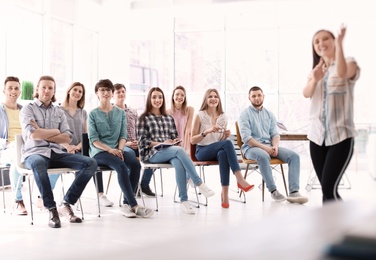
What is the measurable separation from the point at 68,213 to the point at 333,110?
235 centimetres

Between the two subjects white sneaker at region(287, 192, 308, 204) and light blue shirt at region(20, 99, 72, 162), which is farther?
white sneaker at region(287, 192, 308, 204)

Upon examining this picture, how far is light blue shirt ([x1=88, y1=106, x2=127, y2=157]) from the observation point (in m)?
4.48

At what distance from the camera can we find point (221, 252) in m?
0.46

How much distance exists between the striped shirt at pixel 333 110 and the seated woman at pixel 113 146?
204cm

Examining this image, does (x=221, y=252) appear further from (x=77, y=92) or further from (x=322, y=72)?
(x=77, y=92)

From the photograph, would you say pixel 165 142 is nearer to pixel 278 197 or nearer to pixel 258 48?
pixel 278 197

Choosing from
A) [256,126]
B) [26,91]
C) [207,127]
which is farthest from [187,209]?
[26,91]

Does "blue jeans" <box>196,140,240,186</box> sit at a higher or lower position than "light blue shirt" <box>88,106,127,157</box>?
lower

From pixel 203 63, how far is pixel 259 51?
1.12 metres

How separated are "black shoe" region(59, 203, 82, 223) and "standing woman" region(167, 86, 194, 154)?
5.28ft

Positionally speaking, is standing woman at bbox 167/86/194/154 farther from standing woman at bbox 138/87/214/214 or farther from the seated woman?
the seated woman

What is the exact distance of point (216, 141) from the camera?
5020 millimetres

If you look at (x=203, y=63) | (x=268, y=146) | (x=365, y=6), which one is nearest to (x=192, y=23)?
(x=203, y=63)

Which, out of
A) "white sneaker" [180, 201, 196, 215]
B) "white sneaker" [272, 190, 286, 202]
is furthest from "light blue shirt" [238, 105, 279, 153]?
"white sneaker" [180, 201, 196, 215]
